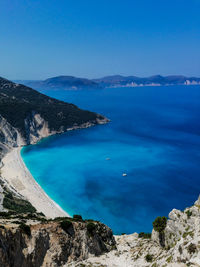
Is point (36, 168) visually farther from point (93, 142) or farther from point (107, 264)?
point (107, 264)

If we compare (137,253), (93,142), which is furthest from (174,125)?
(137,253)

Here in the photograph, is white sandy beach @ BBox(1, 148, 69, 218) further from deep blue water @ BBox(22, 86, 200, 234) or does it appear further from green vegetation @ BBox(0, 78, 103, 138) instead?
green vegetation @ BBox(0, 78, 103, 138)

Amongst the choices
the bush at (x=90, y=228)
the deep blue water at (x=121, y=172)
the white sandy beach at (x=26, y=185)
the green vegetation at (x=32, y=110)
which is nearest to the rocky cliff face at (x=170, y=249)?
the bush at (x=90, y=228)

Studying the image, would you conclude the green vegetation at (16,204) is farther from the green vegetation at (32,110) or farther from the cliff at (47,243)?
the green vegetation at (32,110)

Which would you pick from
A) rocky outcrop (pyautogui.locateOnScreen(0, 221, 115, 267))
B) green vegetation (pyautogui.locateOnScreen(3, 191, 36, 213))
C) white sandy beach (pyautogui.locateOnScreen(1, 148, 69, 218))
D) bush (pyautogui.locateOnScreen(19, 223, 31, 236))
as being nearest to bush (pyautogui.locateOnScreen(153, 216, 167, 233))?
rocky outcrop (pyautogui.locateOnScreen(0, 221, 115, 267))

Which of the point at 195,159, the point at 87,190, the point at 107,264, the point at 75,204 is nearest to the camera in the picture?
the point at 107,264

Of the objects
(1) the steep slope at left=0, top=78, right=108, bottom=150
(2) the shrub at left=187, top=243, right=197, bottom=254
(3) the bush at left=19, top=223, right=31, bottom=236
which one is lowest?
(3) the bush at left=19, top=223, right=31, bottom=236

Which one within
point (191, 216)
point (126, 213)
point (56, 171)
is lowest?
point (126, 213)
